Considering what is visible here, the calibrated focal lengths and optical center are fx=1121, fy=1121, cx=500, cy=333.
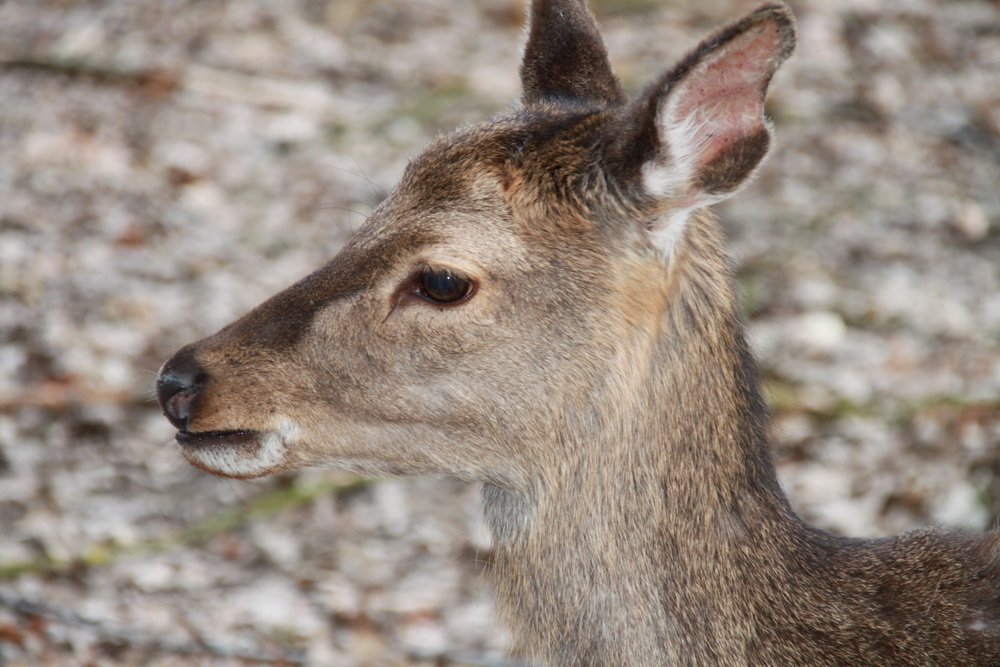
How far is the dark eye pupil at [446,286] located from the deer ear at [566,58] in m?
0.85

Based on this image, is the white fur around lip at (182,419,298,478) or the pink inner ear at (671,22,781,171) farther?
the white fur around lip at (182,419,298,478)

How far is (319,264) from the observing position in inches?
268

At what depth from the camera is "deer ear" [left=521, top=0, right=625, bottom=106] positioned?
3.56 m

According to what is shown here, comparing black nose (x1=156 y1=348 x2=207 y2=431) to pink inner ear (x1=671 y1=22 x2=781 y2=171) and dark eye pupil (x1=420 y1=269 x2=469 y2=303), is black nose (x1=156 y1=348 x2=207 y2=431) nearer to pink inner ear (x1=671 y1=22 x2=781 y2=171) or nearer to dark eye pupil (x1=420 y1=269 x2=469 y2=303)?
dark eye pupil (x1=420 y1=269 x2=469 y2=303)

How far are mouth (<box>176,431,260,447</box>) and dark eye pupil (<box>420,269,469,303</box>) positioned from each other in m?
0.66

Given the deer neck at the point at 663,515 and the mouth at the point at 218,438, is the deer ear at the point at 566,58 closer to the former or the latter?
the deer neck at the point at 663,515

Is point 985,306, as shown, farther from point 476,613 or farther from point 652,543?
point 652,543

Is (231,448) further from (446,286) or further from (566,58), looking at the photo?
(566,58)

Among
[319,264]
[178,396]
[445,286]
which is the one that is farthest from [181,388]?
[319,264]

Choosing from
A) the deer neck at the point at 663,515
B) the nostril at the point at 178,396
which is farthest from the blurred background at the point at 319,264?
the nostril at the point at 178,396

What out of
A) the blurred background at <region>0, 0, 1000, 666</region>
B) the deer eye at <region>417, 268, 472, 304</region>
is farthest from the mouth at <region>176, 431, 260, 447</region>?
the blurred background at <region>0, 0, 1000, 666</region>

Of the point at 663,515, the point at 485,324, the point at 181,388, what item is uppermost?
the point at 485,324

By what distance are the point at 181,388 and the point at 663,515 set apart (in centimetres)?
137

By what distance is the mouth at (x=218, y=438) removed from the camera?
3131 millimetres
